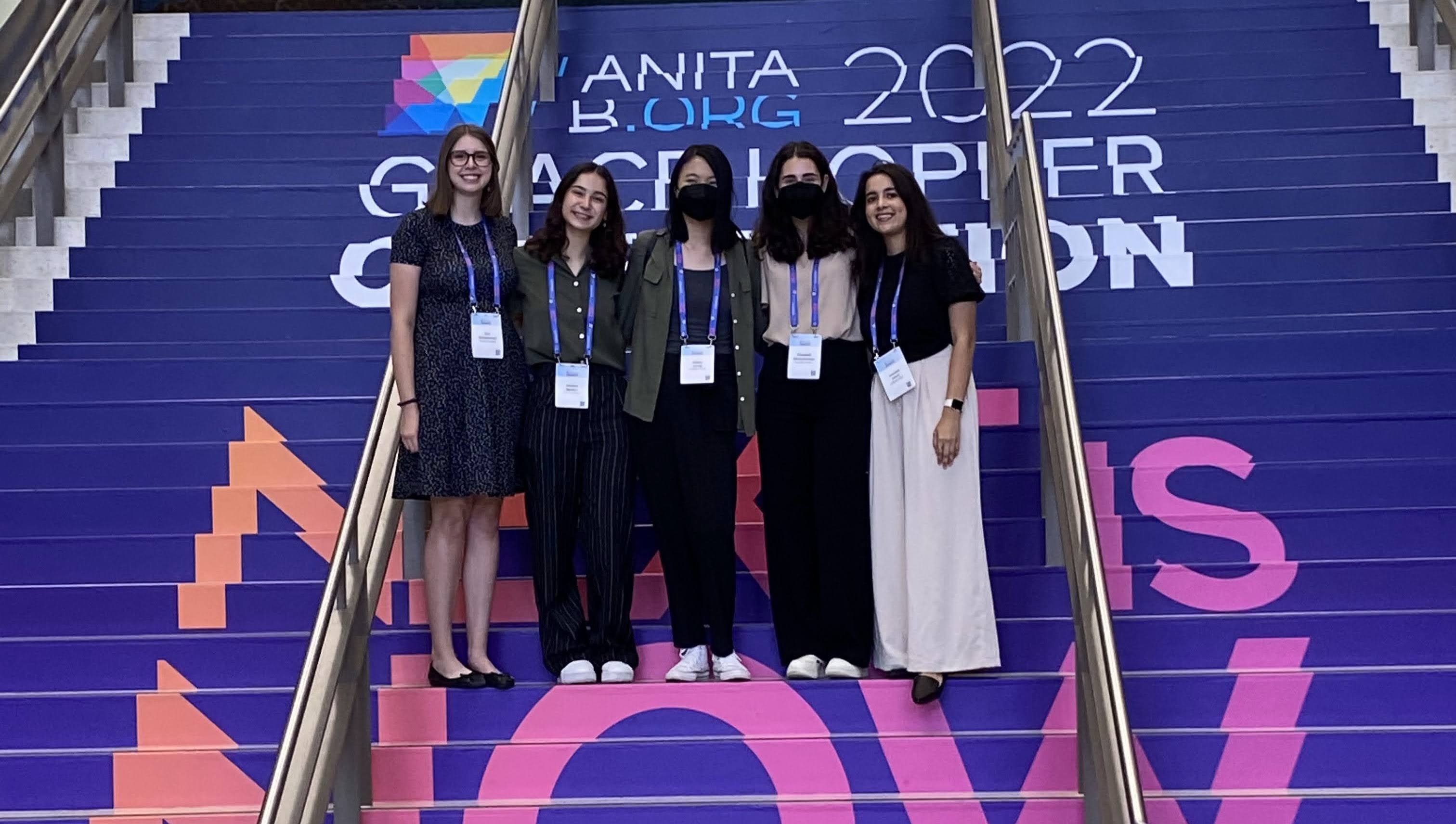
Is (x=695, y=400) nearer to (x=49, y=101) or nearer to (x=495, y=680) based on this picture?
(x=495, y=680)

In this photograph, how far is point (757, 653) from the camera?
16.8 feet

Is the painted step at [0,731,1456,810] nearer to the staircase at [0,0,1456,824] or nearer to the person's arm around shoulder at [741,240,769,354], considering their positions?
the staircase at [0,0,1456,824]

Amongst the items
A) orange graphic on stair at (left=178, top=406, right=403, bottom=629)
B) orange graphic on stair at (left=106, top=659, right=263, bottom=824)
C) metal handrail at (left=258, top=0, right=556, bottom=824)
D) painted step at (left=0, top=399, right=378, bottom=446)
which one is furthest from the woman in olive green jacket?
painted step at (left=0, top=399, right=378, bottom=446)

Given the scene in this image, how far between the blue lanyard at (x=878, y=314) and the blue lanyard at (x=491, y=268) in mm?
1038

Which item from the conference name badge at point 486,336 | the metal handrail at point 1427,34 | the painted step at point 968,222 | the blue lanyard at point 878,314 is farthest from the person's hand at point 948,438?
the metal handrail at point 1427,34

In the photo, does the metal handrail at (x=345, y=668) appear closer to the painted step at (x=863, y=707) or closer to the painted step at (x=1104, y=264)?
the painted step at (x=863, y=707)

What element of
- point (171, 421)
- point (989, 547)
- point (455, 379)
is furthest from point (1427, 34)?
point (171, 421)

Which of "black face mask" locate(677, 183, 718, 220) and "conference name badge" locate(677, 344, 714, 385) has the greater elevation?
"black face mask" locate(677, 183, 718, 220)

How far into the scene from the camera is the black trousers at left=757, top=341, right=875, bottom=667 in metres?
4.91

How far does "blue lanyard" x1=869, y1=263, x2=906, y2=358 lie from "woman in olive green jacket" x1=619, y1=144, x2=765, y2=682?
13.2 inches

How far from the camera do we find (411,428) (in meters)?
4.81

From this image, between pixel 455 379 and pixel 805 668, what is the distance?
1241mm

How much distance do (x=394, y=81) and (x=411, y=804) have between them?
476 cm

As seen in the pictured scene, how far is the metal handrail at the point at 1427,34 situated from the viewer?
25.7 ft
